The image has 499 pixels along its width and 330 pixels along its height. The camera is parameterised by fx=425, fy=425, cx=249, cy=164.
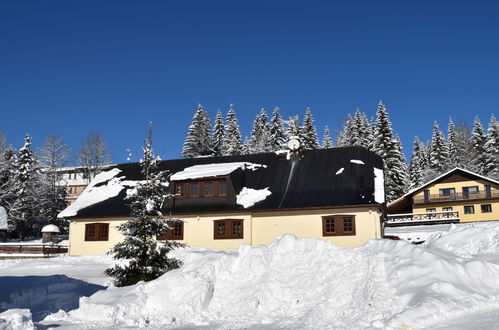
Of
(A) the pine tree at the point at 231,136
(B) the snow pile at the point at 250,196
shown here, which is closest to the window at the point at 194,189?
(B) the snow pile at the point at 250,196

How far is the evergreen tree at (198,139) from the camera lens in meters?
62.8

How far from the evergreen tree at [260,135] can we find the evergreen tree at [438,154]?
23.8m

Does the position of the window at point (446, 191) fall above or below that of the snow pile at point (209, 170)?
below

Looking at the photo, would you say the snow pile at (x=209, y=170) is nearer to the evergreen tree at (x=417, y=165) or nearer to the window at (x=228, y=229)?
the window at (x=228, y=229)

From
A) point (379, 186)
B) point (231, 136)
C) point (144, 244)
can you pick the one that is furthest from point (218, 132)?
point (144, 244)

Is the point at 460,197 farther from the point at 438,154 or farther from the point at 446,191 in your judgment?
the point at 438,154

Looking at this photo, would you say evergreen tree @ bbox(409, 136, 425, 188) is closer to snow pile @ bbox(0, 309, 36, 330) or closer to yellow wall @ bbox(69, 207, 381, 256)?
yellow wall @ bbox(69, 207, 381, 256)

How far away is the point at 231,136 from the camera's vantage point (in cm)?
6378

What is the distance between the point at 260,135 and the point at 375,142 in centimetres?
1772

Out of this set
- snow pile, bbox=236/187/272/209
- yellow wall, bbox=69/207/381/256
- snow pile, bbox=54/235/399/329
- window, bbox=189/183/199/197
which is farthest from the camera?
window, bbox=189/183/199/197

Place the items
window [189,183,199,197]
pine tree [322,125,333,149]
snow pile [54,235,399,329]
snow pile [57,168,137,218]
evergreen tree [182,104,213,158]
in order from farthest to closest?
pine tree [322,125,333,149]
evergreen tree [182,104,213,158]
snow pile [57,168,137,218]
window [189,183,199,197]
snow pile [54,235,399,329]

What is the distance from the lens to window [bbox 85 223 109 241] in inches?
1179

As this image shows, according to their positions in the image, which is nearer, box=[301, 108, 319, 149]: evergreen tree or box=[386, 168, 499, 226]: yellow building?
box=[386, 168, 499, 226]: yellow building

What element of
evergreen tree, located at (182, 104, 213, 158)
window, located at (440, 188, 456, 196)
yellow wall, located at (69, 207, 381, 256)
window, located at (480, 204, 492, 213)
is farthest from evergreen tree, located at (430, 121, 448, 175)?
yellow wall, located at (69, 207, 381, 256)
